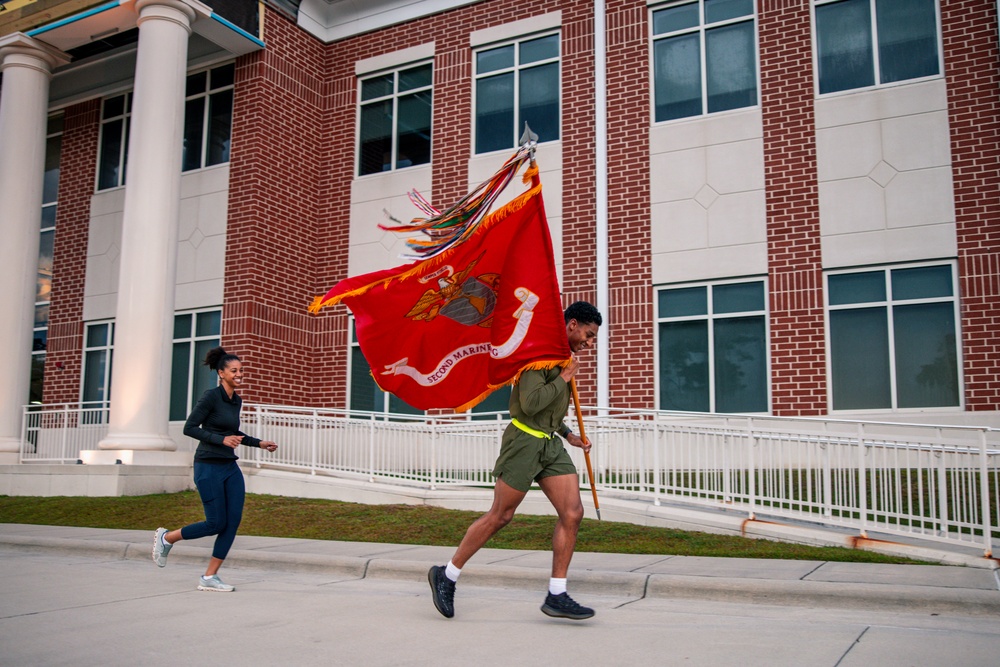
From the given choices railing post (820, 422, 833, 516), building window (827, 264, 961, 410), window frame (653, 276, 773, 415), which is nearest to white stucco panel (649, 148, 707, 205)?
window frame (653, 276, 773, 415)

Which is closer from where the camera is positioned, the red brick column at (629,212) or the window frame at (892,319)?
the window frame at (892,319)

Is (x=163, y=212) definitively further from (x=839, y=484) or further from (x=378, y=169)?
(x=839, y=484)

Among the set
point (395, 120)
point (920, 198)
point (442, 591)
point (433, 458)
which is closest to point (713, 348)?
point (920, 198)

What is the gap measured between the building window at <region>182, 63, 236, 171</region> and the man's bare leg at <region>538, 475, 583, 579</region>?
14.5 metres

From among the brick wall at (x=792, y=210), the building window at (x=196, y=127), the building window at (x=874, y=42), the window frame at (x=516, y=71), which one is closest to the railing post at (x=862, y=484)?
the brick wall at (x=792, y=210)

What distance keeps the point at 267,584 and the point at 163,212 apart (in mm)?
9951

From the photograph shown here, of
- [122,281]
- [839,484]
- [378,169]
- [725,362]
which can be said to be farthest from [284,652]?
[378,169]

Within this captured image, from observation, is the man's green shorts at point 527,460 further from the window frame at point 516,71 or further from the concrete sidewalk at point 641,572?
the window frame at point 516,71

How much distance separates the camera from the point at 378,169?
1848 cm

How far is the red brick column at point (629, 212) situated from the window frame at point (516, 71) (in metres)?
1.02

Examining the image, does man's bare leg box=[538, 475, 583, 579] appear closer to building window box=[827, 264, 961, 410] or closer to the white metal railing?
the white metal railing

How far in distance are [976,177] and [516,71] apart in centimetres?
808

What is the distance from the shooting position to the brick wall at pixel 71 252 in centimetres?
1972

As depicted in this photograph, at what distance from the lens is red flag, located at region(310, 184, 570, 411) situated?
21.5 ft
